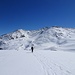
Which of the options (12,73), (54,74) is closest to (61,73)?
(54,74)

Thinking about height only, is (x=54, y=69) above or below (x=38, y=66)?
below

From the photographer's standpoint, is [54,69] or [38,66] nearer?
[54,69]

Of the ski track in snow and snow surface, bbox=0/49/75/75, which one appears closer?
the ski track in snow

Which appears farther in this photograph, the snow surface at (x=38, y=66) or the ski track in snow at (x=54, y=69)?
the snow surface at (x=38, y=66)

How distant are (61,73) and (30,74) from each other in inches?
94.7

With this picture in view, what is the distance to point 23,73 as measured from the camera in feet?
29.9

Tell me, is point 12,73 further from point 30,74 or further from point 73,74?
point 73,74

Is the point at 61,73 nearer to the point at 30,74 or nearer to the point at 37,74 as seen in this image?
the point at 37,74

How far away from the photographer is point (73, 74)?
28.4 feet

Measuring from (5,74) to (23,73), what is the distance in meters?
1.39

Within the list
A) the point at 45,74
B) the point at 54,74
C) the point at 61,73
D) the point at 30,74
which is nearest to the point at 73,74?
the point at 61,73

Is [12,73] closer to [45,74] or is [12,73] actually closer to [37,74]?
[37,74]

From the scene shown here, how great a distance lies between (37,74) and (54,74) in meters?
1.30

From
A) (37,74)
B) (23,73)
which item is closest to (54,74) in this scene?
(37,74)
